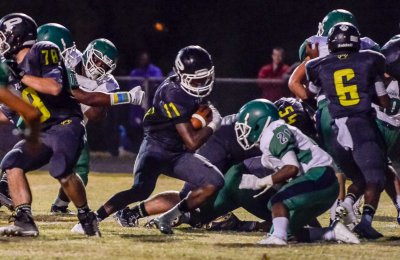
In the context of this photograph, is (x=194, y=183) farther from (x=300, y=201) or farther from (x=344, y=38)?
(x=344, y=38)

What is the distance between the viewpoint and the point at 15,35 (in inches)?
344

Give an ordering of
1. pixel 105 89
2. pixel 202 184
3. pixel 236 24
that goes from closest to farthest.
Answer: pixel 202 184 < pixel 105 89 < pixel 236 24

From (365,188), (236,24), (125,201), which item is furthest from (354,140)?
(236,24)

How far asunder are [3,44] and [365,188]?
2995 mm

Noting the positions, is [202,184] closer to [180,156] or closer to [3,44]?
[180,156]

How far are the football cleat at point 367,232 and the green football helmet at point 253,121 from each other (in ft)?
3.60

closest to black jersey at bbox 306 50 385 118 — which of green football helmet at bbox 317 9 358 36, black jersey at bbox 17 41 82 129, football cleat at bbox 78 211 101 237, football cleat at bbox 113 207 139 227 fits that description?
green football helmet at bbox 317 9 358 36

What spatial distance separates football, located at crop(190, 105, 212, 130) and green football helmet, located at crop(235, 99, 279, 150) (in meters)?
0.38

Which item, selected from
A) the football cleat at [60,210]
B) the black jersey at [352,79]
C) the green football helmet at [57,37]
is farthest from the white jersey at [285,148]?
the football cleat at [60,210]

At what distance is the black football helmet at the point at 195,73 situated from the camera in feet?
30.3

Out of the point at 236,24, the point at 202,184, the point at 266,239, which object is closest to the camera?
the point at 266,239

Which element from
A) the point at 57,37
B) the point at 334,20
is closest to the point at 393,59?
the point at 334,20

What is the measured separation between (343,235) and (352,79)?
1485 millimetres

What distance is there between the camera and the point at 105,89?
1059 cm
